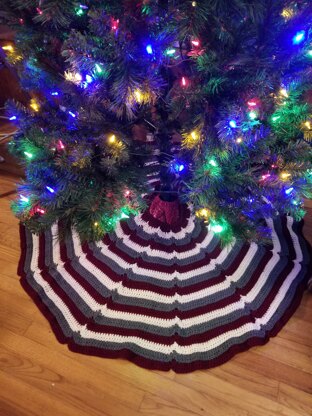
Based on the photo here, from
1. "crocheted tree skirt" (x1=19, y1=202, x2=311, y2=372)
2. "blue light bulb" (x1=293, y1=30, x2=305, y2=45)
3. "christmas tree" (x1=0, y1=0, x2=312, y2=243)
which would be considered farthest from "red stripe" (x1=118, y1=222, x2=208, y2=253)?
"blue light bulb" (x1=293, y1=30, x2=305, y2=45)

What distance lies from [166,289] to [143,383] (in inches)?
11.9

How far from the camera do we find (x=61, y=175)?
0.87m

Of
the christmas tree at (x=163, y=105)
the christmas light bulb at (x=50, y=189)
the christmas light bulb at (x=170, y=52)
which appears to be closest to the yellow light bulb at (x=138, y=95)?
the christmas tree at (x=163, y=105)

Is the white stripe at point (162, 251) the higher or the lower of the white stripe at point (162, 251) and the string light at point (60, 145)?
the lower

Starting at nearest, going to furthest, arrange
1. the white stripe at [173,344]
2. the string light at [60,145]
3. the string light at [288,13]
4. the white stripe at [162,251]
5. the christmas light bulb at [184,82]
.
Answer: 1. the string light at [288,13]
2. the christmas light bulb at [184,82]
3. the string light at [60,145]
4. the white stripe at [173,344]
5. the white stripe at [162,251]

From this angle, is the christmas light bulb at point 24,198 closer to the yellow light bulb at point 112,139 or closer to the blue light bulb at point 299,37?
the yellow light bulb at point 112,139

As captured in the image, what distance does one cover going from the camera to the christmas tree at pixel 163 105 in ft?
2.04

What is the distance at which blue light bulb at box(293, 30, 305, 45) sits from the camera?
633 millimetres

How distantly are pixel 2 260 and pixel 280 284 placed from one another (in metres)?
1.06

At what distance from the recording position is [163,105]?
92 centimetres

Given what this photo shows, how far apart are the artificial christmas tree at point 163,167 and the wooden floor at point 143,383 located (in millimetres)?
40

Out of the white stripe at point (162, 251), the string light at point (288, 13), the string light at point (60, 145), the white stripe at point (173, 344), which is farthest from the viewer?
the white stripe at point (162, 251)

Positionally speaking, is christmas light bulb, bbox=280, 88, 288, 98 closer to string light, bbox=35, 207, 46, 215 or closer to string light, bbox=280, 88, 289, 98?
string light, bbox=280, 88, 289, 98

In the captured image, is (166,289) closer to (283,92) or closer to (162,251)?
(162,251)
